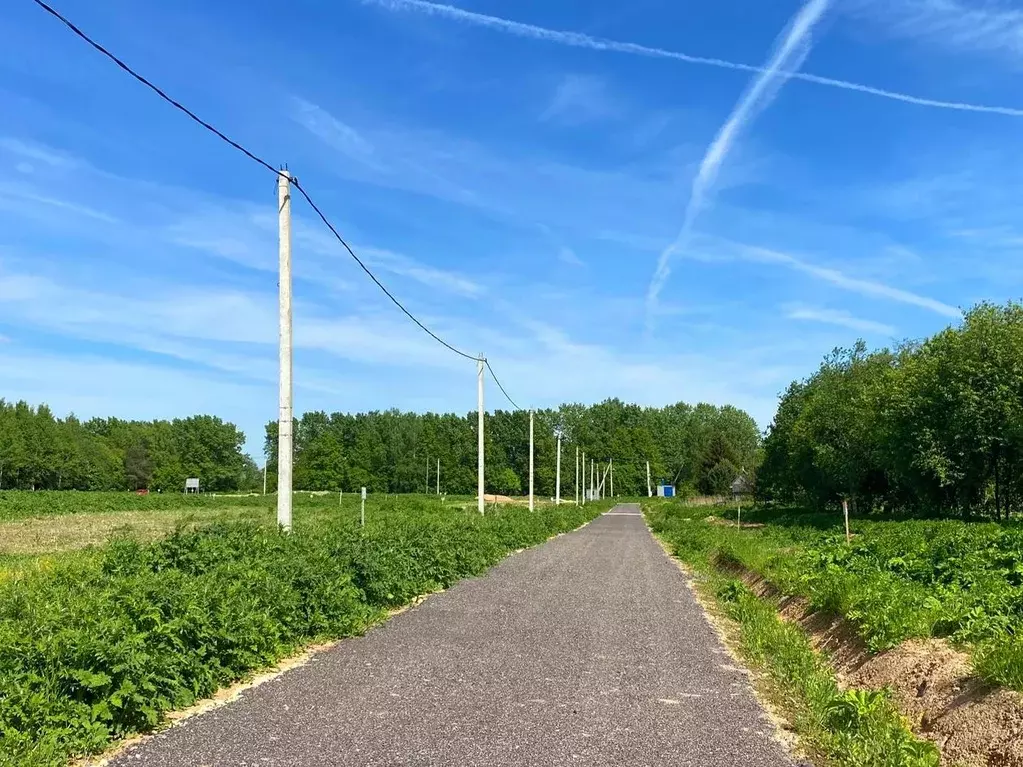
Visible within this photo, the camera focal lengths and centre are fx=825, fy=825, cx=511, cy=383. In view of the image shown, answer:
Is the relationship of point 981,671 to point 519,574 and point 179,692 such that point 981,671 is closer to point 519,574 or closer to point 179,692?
point 179,692

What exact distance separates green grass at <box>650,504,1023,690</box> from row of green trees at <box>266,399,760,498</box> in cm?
10228

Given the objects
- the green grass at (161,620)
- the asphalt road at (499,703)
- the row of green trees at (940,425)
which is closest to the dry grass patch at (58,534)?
the green grass at (161,620)

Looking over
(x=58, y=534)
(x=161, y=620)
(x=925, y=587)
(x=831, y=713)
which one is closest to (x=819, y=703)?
(x=831, y=713)

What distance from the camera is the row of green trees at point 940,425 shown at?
34.4 metres

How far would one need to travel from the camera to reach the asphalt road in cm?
593

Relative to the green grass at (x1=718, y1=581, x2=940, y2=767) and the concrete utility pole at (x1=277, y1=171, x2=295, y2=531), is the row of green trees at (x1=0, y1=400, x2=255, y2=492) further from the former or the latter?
the green grass at (x1=718, y1=581, x2=940, y2=767)

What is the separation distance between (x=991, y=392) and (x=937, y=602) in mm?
28707

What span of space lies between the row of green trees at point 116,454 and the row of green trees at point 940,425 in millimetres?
105255

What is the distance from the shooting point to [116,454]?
136m

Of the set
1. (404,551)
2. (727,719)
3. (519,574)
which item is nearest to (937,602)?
(727,719)

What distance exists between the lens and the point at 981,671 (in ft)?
21.9

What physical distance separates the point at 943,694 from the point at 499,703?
380 cm

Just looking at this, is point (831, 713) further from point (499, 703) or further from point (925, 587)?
point (925, 587)

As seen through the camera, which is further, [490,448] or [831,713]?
[490,448]
